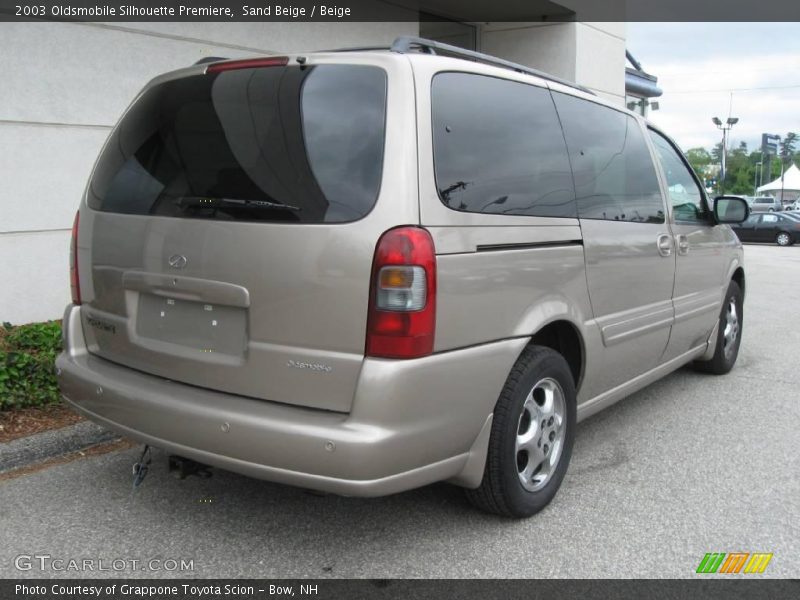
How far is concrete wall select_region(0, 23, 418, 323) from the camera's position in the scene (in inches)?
224

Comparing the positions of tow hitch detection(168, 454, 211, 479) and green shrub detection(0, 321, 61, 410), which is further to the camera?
green shrub detection(0, 321, 61, 410)

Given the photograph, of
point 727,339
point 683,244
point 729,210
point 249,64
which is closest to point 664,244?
point 683,244

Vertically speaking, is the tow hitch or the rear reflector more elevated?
the rear reflector

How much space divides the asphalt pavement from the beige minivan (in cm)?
26

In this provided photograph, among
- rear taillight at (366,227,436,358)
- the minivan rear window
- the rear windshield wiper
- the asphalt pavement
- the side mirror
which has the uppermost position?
the minivan rear window

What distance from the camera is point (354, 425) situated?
258 cm

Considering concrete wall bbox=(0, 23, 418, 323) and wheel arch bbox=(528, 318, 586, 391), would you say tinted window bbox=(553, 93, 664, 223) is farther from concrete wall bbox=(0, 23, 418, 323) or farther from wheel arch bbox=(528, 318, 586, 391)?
concrete wall bbox=(0, 23, 418, 323)

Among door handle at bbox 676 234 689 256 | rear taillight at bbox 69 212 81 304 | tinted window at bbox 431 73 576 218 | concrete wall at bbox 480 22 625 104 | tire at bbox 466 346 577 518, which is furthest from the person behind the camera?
concrete wall at bbox 480 22 625 104

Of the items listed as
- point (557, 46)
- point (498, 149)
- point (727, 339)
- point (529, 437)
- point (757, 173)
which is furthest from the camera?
point (757, 173)

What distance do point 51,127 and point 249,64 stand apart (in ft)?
11.9

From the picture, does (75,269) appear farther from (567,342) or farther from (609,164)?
(609,164)

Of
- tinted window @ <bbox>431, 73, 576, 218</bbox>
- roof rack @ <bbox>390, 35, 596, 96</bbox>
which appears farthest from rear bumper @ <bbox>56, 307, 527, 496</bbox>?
roof rack @ <bbox>390, 35, 596, 96</bbox>

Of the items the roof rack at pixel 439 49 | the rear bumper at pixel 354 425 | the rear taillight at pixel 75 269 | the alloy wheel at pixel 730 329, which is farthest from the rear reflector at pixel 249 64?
the alloy wheel at pixel 730 329

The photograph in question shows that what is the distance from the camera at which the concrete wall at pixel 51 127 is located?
18.6 ft
